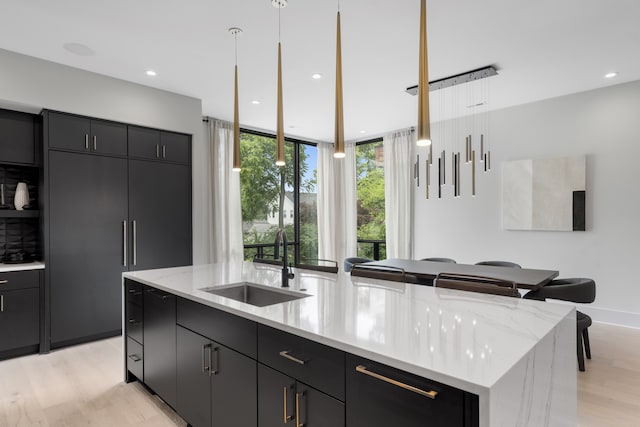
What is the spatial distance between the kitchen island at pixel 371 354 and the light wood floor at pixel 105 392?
31 centimetres

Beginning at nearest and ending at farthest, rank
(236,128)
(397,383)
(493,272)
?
1. (397,383)
2. (236,128)
3. (493,272)

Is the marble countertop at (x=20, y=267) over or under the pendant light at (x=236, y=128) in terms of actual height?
under

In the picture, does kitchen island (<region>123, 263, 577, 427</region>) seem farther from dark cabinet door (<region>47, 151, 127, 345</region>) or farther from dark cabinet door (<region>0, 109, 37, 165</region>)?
dark cabinet door (<region>0, 109, 37, 165</region>)

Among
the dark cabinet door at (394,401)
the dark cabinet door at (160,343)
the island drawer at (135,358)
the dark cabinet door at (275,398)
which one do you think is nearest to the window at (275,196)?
the island drawer at (135,358)

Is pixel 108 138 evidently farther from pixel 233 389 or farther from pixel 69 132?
pixel 233 389

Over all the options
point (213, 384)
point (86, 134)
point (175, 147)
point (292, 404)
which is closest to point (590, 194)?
point (292, 404)

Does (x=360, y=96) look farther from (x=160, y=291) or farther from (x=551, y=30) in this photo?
(x=160, y=291)

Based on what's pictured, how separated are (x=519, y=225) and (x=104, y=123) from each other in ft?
17.5

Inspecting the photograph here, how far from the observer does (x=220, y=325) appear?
74.0 inches

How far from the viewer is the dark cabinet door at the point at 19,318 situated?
332 centimetres

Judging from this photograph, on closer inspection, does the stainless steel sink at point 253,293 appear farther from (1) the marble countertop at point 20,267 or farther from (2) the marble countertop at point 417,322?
(1) the marble countertop at point 20,267

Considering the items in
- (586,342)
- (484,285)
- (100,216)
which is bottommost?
(586,342)

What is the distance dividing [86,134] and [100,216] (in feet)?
2.87

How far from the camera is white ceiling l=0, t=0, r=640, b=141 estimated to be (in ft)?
8.68
